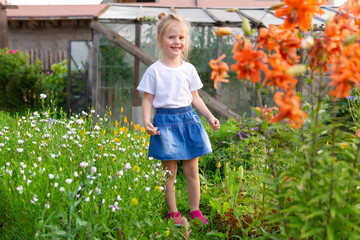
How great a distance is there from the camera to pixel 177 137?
8.91ft

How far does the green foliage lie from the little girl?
5.43 m

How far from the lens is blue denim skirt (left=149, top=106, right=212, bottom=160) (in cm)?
268

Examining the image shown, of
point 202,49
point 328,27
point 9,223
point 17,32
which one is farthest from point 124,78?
point 17,32

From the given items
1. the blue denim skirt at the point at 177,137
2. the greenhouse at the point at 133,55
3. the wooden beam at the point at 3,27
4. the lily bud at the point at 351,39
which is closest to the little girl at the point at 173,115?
the blue denim skirt at the point at 177,137

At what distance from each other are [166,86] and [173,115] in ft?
0.73

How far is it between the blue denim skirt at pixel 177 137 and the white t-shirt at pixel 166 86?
0.06 m

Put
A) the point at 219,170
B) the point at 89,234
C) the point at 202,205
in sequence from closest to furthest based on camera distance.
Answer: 1. the point at 89,234
2. the point at 202,205
3. the point at 219,170

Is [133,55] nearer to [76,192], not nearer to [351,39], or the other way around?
[76,192]

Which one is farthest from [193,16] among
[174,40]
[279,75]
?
[279,75]

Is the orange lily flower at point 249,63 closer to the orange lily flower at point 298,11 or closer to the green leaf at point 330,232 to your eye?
the orange lily flower at point 298,11

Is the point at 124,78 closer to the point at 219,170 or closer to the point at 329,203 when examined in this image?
the point at 219,170

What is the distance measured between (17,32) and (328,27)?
1253cm

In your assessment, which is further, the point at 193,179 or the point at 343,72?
the point at 193,179

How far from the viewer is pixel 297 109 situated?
1.32 meters
